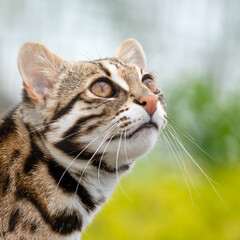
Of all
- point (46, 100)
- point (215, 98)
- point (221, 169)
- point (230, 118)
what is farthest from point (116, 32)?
point (46, 100)

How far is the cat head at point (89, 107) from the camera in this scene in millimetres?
2205

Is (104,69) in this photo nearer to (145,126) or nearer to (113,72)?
(113,72)

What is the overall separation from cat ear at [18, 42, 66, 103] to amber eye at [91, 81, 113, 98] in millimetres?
326

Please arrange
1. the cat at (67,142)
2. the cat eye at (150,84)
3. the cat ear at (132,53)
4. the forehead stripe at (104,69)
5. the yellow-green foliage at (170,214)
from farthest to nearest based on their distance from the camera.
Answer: the yellow-green foliage at (170,214), the cat ear at (132,53), the cat eye at (150,84), the forehead stripe at (104,69), the cat at (67,142)

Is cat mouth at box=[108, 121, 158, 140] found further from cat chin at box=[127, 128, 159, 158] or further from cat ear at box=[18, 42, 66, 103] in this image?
cat ear at box=[18, 42, 66, 103]

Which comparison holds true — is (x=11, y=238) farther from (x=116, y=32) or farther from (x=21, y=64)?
Result: (x=116, y=32)

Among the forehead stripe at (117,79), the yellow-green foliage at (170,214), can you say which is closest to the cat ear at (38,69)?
the forehead stripe at (117,79)

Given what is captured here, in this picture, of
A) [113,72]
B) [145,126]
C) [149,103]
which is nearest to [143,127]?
[145,126]

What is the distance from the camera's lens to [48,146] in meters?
2.30

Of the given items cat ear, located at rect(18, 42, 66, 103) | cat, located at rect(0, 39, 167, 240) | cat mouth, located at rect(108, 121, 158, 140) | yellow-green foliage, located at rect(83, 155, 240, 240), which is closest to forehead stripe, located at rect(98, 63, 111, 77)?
cat, located at rect(0, 39, 167, 240)

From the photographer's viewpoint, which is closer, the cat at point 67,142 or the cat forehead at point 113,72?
the cat at point 67,142

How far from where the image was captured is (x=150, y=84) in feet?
8.63

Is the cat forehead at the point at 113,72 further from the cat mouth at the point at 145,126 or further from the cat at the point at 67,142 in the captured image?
the cat mouth at the point at 145,126

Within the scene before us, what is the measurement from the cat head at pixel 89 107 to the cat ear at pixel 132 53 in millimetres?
431
